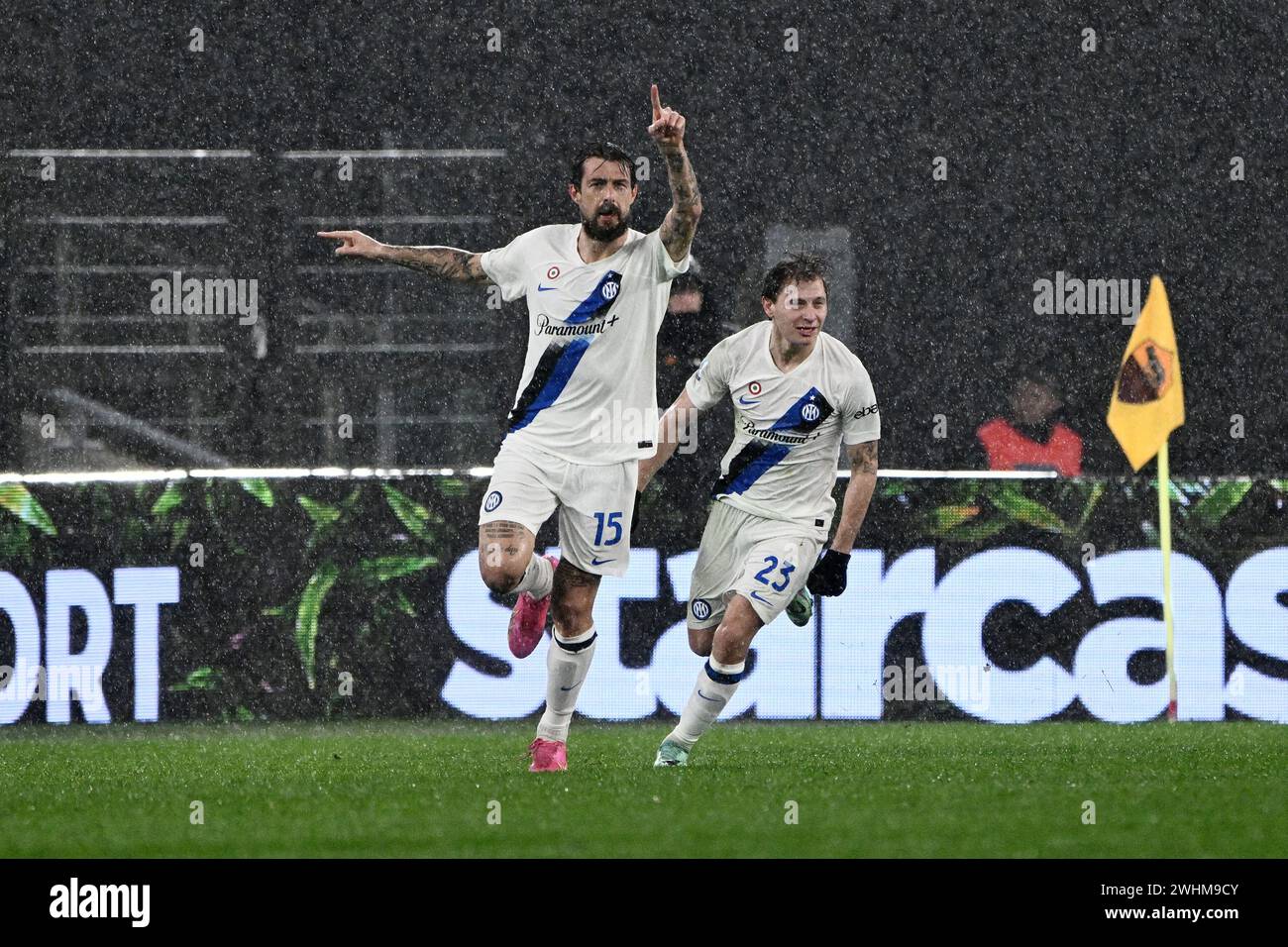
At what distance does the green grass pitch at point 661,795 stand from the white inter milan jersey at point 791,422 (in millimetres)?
1099

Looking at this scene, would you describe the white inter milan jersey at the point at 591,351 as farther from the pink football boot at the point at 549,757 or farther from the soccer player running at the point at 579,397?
the pink football boot at the point at 549,757

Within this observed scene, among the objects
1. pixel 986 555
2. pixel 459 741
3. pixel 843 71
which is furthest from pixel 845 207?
pixel 459 741

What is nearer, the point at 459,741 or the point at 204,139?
the point at 459,741

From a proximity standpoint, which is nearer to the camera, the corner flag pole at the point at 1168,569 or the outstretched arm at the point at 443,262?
the outstretched arm at the point at 443,262

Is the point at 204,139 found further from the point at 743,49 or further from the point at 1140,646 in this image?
the point at 1140,646

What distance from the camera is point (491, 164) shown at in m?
14.1

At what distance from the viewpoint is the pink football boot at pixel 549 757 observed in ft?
26.8

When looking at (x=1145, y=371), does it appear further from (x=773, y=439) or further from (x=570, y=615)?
(x=570, y=615)

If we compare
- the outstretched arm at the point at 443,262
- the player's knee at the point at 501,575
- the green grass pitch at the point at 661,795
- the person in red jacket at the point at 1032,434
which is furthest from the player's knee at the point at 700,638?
the person in red jacket at the point at 1032,434

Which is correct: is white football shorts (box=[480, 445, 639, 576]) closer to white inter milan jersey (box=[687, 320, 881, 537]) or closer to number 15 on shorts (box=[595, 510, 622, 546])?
number 15 on shorts (box=[595, 510, 622, 546])

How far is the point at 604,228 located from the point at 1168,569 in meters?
4.82

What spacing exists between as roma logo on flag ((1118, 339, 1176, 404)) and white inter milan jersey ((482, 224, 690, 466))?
17.3 ft

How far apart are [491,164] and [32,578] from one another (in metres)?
4.54

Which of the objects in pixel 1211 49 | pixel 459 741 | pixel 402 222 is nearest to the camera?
pixel 459 741
